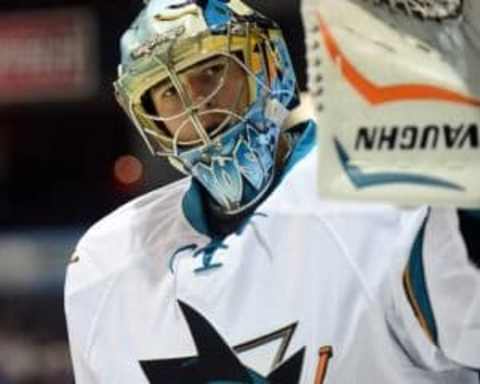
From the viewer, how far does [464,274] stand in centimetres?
130

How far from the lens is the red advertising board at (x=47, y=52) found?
4750 mm

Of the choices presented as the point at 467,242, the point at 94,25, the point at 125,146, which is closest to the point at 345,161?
the point at 467,242

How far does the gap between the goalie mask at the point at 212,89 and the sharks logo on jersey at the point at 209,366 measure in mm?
151

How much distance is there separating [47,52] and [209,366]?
331cm

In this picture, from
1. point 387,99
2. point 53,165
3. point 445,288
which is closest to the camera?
point 387,99

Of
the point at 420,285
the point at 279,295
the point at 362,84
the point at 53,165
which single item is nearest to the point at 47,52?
the point at 53,165

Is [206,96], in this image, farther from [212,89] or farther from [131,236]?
[131,236]

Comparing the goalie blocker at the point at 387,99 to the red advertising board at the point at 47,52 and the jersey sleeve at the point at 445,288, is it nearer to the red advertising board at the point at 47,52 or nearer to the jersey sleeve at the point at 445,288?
the jersey sleeve at the point at 445,288

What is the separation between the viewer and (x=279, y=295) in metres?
1.61

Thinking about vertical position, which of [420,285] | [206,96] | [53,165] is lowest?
[53,165]

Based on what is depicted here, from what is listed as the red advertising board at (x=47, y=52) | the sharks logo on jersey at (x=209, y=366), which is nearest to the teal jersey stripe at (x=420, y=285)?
the sharks logo on jersey at (x=209, y=366)

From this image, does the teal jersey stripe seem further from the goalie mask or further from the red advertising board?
the red advertising board

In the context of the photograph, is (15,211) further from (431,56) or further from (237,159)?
(431,56)

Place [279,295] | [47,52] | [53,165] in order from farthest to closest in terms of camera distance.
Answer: [53,165], [47,52], [279,295]
